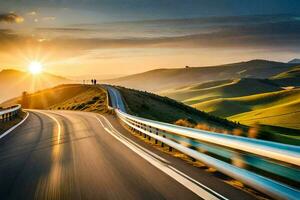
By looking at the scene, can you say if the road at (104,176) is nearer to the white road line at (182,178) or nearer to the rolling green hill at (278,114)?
the white road line at (182,178)

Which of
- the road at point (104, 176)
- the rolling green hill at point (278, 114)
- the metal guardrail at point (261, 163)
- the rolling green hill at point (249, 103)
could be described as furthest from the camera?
the rolling green hill at point (249, 103)

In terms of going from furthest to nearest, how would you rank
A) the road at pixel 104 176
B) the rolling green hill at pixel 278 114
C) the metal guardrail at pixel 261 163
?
the rolling green hill at pixel 278 114 < the road at pixel 104 176 < the metal guardrail at pixel 261 163

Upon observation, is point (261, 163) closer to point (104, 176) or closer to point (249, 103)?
point (104, 176)

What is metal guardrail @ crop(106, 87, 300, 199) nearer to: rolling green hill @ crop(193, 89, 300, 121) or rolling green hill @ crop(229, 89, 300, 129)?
rolling green hill @ crop(229, 89, 300, 129)

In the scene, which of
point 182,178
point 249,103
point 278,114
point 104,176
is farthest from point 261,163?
point 249,103

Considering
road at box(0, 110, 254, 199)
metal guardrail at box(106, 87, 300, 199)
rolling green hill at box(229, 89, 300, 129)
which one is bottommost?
rolling green hill at box(229, 89, 300, 129)

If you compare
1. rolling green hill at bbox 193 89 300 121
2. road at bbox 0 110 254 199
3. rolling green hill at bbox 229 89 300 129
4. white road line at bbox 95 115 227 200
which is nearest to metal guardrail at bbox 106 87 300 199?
road at bbox 0 110 254 199

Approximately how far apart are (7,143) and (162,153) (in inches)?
285

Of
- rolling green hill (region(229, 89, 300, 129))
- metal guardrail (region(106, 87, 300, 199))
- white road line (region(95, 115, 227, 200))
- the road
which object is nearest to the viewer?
metal guardrail (region(106, 87, 300, 199))

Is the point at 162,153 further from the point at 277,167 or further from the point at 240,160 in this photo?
the point at 277,167

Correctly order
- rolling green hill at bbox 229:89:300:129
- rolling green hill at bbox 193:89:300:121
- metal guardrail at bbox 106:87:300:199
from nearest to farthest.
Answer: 1. metal guardrail at bbox 106:87:300:199
2. rolling green hill at bbox 229:89:300:129
3. rolling green hill at bbox 193:89:300:121

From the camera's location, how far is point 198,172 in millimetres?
10031

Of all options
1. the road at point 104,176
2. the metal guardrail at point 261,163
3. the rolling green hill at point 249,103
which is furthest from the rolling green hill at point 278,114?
the metal guardrail at point 261,163

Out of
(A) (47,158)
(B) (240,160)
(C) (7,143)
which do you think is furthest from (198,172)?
(C) (7,143)
